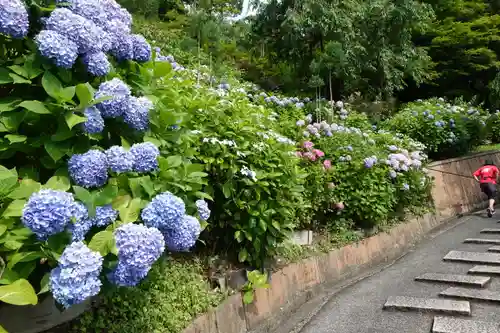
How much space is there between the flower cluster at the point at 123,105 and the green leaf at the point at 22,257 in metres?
0.70

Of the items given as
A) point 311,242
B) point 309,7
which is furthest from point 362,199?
point 309,7

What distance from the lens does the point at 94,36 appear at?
2121 millimetres

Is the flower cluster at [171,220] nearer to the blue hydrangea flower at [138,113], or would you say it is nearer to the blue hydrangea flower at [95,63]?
the blue hydrangea flower at [138,113]

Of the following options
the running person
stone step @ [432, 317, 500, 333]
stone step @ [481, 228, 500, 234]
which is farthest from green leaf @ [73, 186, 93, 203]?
the running person

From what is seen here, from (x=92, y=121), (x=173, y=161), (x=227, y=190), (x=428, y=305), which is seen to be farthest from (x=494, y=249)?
(x=92, y=121)

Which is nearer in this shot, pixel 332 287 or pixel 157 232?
pixel 157 232

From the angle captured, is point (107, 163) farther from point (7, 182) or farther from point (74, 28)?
point (74, 28)

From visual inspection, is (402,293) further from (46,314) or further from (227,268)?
(46,314)

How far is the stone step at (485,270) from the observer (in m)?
5.52

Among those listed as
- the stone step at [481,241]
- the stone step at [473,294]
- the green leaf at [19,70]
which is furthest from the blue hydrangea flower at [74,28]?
the stone step at [481,241]

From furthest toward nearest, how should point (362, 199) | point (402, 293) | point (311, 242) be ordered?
1. point (362, 199)
2. point (311, 242)
3. point (402, 293)

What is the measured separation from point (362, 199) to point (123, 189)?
180 inches

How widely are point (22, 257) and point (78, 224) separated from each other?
0.73 feet

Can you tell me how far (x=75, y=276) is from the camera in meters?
1.70
